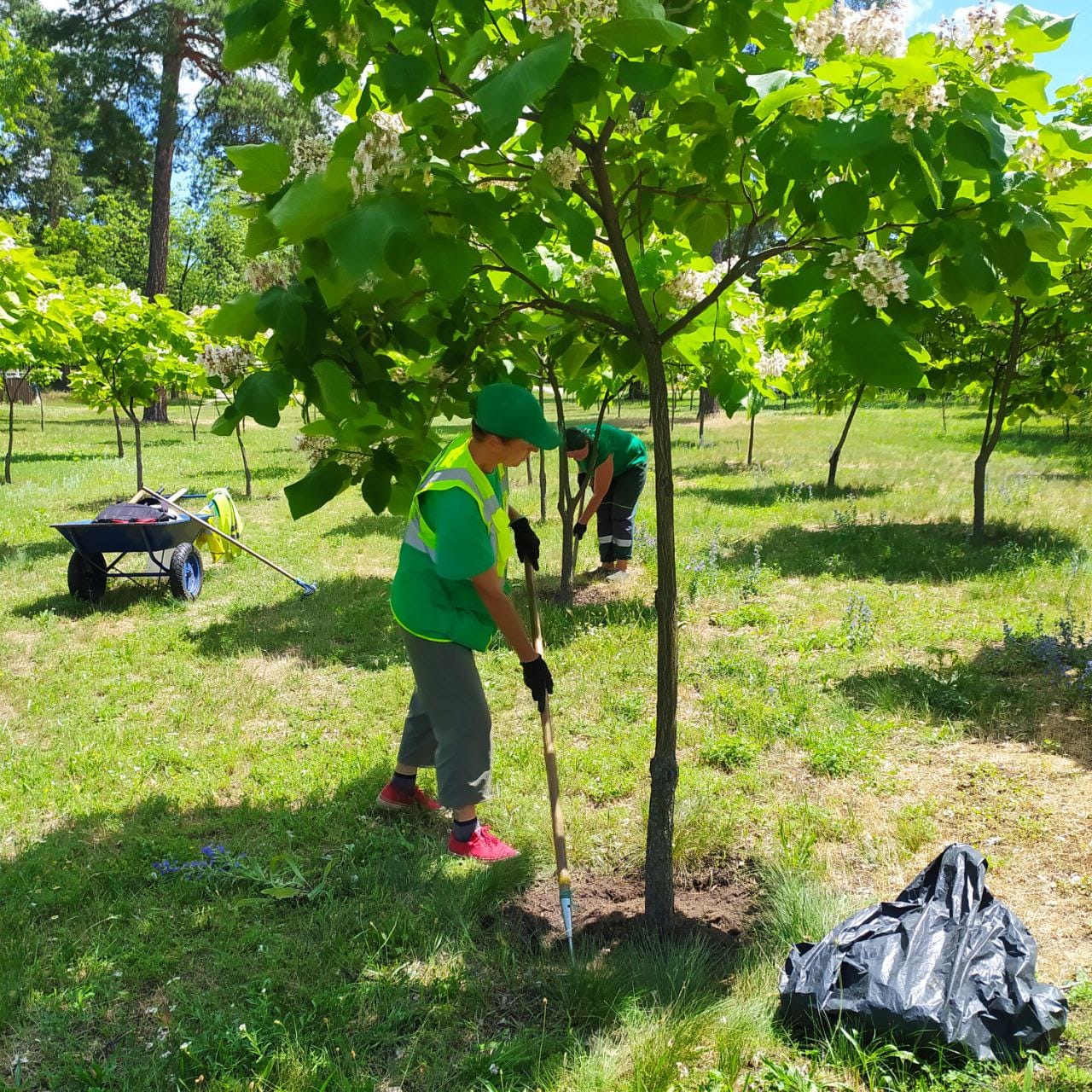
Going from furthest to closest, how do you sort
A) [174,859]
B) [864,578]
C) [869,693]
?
1. [864,578]
2. [869,693]
3. [174,859]

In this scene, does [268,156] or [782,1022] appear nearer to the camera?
[268,156]

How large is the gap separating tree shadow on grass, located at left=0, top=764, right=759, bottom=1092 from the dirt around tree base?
76 millimetres

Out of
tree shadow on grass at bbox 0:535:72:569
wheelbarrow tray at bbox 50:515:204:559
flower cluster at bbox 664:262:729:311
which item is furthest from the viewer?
tree shadow on grass at bbox 0:535:72:569

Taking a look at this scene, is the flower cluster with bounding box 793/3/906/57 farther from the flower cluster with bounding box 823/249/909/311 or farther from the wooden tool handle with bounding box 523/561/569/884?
the wooden tool handle with bounding box 523/561/569/884

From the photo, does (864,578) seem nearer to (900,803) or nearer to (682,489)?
(900,803)

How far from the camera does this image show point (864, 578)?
798 centimetres

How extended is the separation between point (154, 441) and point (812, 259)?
23304 millimetres

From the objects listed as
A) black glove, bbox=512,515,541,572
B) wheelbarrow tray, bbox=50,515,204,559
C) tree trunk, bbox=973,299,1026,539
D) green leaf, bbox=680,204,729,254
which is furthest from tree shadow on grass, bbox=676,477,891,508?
green leaf, bbox=680,204,729,254

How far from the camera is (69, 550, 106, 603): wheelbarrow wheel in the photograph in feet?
25.1

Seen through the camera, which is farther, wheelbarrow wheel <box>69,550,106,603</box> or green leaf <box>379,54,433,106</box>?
wheelbarrow wheel <box>69,550,106,603</box>

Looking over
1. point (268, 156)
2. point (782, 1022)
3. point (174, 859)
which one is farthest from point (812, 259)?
point (174, 859)

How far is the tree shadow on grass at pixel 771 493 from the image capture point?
1224 centimetres

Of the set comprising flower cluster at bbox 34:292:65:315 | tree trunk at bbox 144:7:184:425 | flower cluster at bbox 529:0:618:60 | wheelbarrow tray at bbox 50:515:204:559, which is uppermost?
tree trunk at bbox 144:7:184:425

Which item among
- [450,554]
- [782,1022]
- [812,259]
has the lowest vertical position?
[782,1022]
